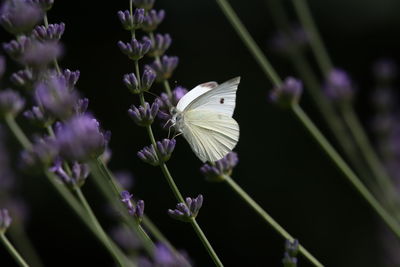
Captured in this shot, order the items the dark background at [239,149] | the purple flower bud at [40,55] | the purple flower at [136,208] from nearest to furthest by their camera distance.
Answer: the purple flower bud at [40,55]
the purple flower at [136,208]
the dark background at [239,149]

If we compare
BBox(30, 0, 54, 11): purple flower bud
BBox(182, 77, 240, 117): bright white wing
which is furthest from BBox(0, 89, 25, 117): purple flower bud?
BBox(182, 77, 240, 117): bright white wing

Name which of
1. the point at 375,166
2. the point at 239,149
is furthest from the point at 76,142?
the point at 239,149

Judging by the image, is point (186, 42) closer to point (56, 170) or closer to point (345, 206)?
point (345, 206)

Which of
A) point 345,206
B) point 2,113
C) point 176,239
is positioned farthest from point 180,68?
point 2,113

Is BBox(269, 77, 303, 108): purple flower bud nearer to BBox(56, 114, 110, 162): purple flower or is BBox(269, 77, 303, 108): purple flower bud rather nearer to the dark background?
BBox(56, 114, 110, 162): purple flower

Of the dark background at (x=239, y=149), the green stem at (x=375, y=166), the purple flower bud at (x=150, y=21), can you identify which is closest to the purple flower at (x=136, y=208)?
the purple flower bud at (x=150, y=21)

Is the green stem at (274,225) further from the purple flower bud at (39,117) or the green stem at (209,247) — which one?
the purple flower bud at (39,117)
